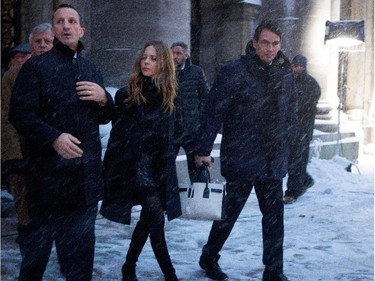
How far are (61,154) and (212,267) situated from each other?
6.30 feet

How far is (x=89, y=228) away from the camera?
12.6ft

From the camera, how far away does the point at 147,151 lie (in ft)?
15.0

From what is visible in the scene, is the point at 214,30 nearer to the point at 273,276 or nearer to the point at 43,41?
the point at 43,41

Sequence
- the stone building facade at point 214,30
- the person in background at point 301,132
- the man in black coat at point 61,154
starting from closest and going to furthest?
the man in black coat at point 61,154 < the person in background at point 301,132 < the stone building facade at point 214,30

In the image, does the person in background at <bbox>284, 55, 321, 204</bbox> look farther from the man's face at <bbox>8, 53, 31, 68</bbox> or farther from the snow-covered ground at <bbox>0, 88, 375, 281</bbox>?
the man's face at <bbox>8, 53, 31, 68</bbox>

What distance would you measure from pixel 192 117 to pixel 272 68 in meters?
2.97

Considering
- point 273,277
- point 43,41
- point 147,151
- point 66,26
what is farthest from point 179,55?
point 66,26

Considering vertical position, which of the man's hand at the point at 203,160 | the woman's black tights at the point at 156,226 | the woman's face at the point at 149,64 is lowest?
the woman's black tights at the point at 156,226

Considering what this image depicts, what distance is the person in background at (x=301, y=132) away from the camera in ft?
29.2

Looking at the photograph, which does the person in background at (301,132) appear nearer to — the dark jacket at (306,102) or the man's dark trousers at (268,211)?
the dark jacket at (306,102)

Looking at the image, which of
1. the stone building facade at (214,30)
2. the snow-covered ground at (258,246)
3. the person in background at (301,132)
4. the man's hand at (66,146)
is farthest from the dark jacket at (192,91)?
the man's hand at (66,146)

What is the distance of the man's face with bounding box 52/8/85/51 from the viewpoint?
3.76 m

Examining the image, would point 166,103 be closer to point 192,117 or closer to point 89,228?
point 89,228

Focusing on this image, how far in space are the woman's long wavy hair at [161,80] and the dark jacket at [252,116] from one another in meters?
0.39
